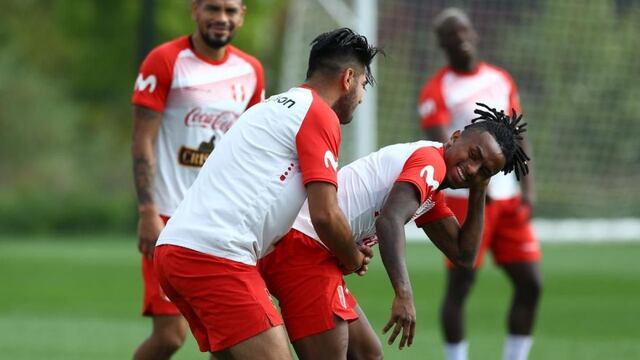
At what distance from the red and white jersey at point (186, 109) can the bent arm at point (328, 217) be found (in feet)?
7.09

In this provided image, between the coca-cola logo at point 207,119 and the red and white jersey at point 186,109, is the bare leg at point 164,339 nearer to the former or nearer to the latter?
the red and white jersey at point 186,109

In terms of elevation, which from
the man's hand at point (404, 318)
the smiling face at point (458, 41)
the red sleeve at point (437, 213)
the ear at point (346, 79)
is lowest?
the man's hand at point (404, 318)

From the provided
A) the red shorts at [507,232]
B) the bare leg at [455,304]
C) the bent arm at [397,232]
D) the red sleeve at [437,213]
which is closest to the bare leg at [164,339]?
the red sleeve at [437,213]

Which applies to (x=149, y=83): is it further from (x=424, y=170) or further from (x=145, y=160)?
(x=424, y=170)

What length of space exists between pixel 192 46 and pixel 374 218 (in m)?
2.10

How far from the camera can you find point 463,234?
6.49 metres

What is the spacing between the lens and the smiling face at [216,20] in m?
7.75

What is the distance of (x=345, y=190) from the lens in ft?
20.7

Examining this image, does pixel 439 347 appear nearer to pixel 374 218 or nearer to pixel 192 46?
pixel 192 46

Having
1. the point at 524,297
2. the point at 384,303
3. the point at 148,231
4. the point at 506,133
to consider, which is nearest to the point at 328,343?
the point at 506,133

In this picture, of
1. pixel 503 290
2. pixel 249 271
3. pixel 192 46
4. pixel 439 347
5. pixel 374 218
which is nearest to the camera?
pixel 249 271

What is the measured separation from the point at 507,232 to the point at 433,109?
3.57 feet

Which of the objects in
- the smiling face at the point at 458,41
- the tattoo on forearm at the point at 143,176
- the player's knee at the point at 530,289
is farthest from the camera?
the smiling face at the point at 458,41

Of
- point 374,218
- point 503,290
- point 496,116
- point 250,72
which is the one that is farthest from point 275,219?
point 503,290
